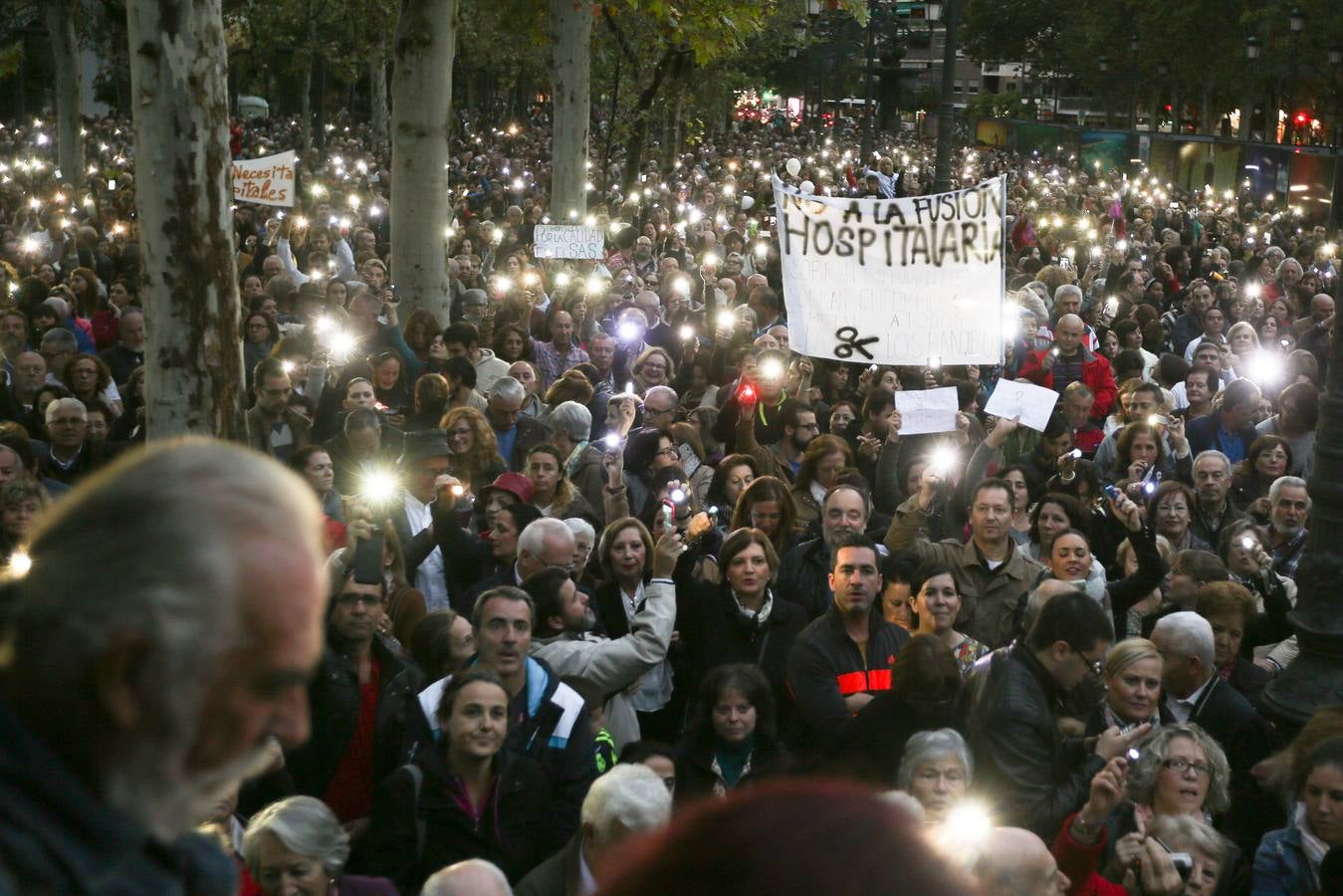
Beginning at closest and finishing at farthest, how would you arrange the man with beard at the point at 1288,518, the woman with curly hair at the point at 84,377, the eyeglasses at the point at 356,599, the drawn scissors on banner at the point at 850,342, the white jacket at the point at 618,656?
the eyeglasses at the point at 356,599
the white jacket at the point at 618,656
the man with beard at the point at 1288,518
the drawn scissors on banner at the point at 850,342
the woman with curly hair at the point at 84,377

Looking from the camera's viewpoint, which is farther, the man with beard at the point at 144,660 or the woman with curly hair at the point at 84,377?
the woman with curly hair at the point at 84,377

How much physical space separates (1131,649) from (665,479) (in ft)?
12.0

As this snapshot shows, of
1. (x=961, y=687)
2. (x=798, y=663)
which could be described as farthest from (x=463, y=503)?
(x=961, y=687)

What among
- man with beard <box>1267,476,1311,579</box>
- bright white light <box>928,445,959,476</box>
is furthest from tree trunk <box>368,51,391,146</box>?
man with beard <box>1267,476,1311,579</box>

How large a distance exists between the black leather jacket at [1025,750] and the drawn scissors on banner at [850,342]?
4981mm

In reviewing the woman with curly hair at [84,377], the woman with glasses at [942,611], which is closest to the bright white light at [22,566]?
the woman with glasses at [942,611]

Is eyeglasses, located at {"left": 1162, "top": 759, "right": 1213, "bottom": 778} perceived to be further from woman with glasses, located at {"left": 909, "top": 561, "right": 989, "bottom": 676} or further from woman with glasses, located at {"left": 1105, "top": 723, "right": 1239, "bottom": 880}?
woman with glasses, located at {"left": 909, "top": 561, "right": 989, "bottom": 676}

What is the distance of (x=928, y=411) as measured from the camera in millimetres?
9344

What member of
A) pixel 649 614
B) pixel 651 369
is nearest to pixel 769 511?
pixel 649 614

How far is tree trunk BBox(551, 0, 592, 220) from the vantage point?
72.6ft

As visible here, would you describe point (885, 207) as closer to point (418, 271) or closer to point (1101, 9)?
point (418, 271)

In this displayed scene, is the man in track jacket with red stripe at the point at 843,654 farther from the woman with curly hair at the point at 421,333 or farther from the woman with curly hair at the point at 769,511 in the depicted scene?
the woman with curly hair at the point at 421,333

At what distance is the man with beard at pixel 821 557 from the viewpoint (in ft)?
24.3

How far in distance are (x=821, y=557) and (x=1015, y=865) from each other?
12.3ft
